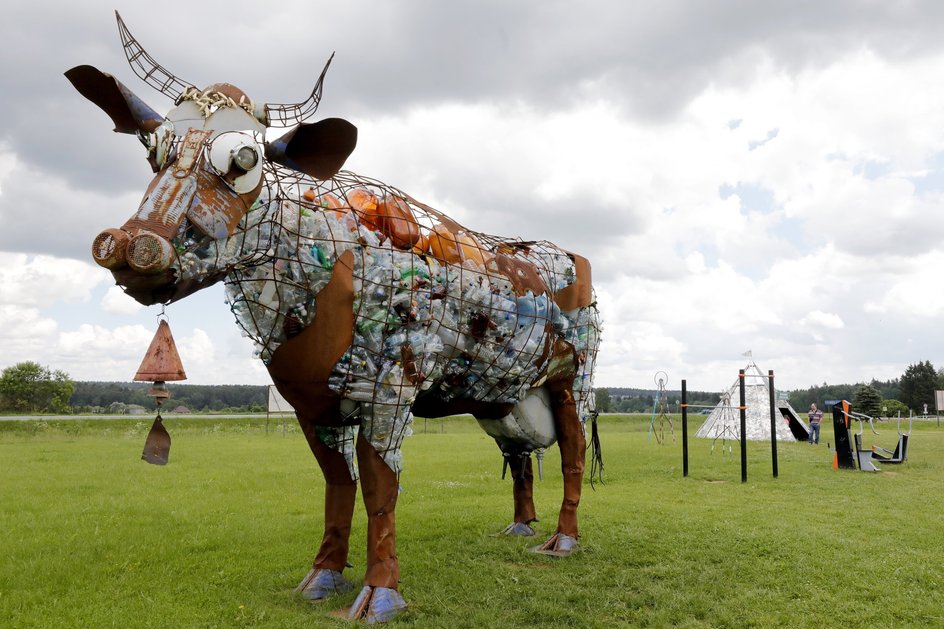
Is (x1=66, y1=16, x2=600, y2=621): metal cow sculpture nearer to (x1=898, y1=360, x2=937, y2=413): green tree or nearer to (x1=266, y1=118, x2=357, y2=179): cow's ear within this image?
(x1=266, y1=118, x2=357, y2=179): cow's ear

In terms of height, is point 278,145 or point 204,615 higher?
point 278,145

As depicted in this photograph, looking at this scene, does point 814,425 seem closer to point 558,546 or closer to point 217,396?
point 558,546

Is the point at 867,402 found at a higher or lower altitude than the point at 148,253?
lower

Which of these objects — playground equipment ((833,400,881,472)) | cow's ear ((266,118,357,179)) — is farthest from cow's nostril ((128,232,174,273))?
playground equipment ((833,400,881,472))

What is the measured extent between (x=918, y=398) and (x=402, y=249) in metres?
66.3

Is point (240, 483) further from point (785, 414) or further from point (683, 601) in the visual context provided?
point (785, 414)

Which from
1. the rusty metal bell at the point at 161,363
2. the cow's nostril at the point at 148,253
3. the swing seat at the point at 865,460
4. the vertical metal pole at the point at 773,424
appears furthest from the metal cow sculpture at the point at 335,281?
the swing seat at the point at 865,460

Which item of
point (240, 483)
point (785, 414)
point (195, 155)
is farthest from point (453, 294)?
point (785, 414)

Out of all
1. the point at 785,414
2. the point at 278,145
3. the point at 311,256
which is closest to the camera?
the point at 278,145

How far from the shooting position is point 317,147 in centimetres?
403

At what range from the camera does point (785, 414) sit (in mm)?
24859

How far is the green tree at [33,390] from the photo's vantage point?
3694 centimetres

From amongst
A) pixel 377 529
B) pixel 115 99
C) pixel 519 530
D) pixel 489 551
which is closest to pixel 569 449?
pixel 519 530

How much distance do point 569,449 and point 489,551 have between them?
1321 millimetres
